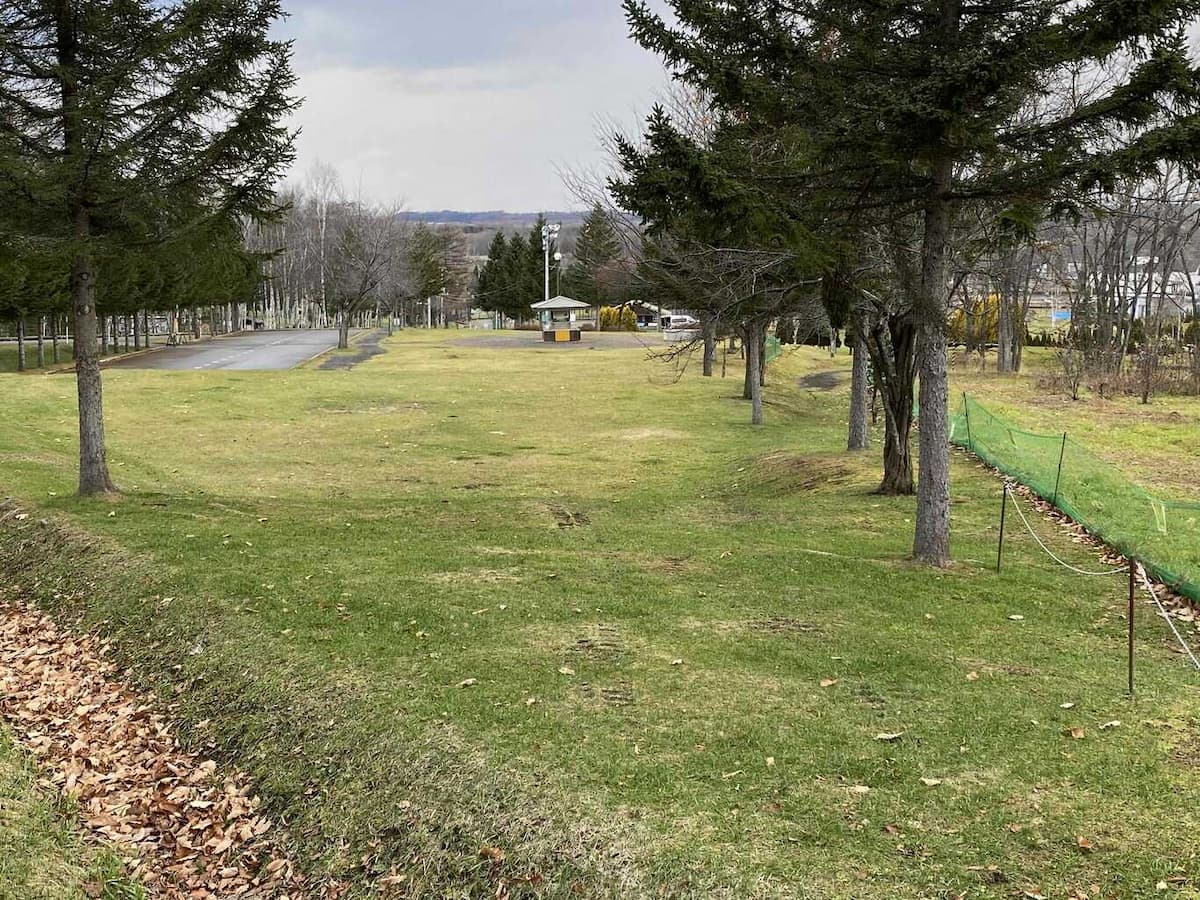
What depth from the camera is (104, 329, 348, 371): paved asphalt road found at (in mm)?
36156

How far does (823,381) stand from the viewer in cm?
3603

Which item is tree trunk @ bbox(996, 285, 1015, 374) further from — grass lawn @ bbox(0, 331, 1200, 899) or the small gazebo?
grass lawn @ bbox(0, 331, 1200, 899)

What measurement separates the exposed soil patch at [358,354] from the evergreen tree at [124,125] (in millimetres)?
26162

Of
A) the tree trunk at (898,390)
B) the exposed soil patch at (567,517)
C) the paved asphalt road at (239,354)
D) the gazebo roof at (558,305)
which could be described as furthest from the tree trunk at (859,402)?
the gazebo roof at (558,305)

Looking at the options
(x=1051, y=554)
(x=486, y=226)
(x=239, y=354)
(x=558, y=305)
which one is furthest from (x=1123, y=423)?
(x=486, y=226)

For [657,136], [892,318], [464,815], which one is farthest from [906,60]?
[464,815]

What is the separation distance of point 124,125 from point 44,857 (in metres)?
8.27

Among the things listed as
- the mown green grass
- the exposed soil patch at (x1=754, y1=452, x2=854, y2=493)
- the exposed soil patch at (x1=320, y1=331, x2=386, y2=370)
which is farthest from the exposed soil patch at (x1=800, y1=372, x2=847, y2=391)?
the mown green grass

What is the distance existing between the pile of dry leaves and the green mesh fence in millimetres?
7363

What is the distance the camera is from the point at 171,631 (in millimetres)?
7609

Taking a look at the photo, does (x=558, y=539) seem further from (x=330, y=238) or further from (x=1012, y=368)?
(x=330, y=238)

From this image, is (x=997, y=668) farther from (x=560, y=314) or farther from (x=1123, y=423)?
(x=560, y=314)

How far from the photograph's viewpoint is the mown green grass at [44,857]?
15.6 ft

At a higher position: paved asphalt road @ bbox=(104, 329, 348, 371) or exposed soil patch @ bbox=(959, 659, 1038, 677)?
paved asphalt road @ bbox=(104, 329, 348, 371)
